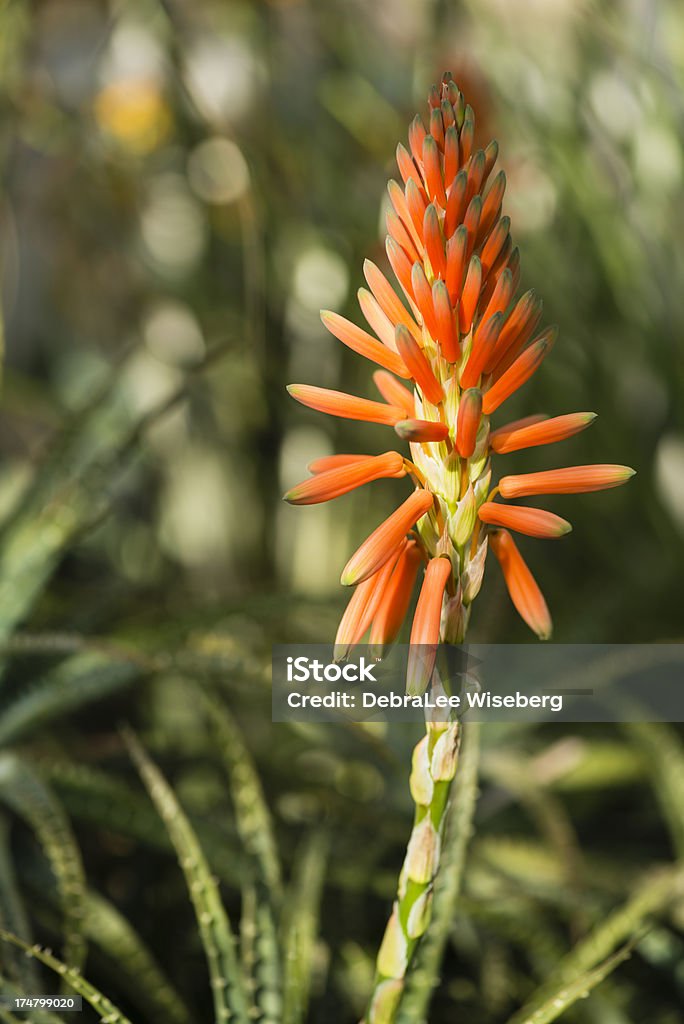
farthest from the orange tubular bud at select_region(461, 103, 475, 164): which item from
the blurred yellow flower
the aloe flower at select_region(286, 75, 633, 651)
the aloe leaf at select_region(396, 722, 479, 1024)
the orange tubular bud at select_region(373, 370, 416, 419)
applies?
the blurred yellow flower

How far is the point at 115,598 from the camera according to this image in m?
0.81

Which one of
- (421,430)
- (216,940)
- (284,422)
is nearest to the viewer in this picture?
(421,430)

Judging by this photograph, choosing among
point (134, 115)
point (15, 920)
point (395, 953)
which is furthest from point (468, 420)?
point (134, 115)

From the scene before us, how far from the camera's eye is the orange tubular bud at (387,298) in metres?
0.36

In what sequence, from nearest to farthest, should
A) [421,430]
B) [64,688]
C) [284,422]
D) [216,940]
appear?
[421,430]
[216,940]
[64,688]
[284,422]

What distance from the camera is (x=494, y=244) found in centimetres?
34

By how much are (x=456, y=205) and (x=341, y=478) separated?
0.41 feet

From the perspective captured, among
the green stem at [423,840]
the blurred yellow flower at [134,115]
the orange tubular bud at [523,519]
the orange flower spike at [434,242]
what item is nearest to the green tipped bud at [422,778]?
the green stem at [423,840]

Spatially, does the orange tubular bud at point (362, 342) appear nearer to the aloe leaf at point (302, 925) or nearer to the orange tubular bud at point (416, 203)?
the orange tubular bud at point (416, 203)

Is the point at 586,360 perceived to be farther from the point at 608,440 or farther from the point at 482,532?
the point at 482,532

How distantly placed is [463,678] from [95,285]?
4.12 feet

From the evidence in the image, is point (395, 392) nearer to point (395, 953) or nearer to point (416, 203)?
point (416, 203)

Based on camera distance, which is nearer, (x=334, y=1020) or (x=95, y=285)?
(x=334, y=1020)

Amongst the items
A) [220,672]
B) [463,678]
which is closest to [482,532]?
[463,678]
